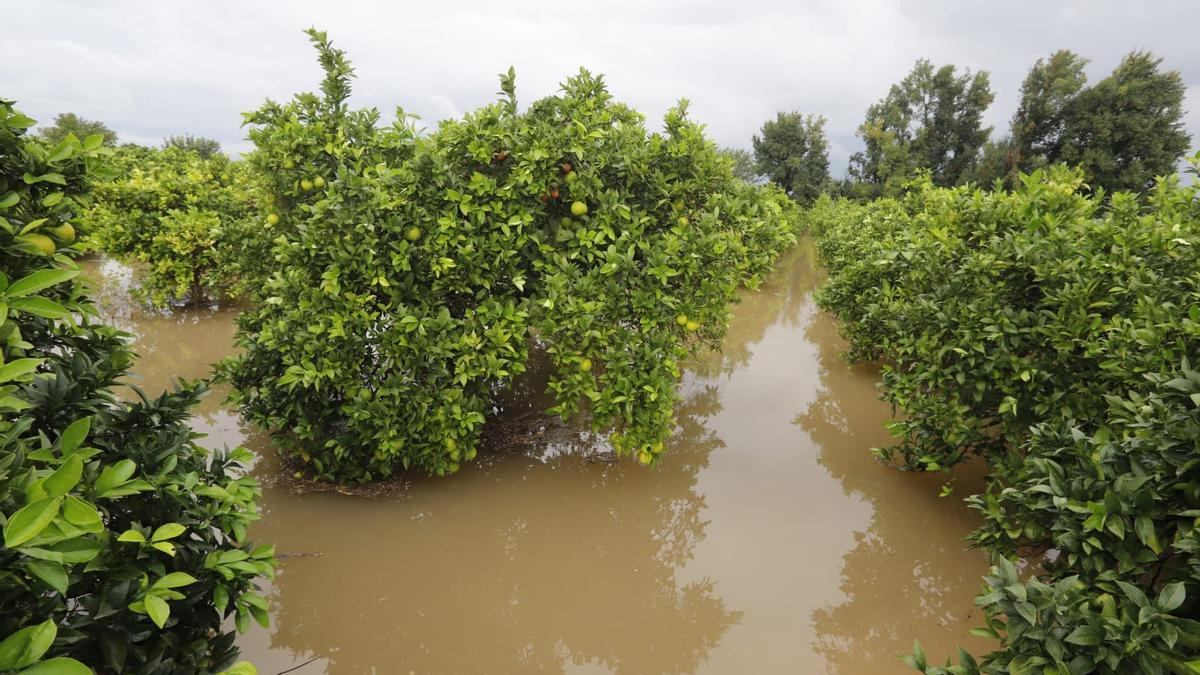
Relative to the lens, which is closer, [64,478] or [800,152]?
[64,478]

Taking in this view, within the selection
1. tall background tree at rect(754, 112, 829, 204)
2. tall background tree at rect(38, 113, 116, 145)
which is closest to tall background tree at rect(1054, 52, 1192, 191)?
tall background tree at rect(754, 112, 829, 204)

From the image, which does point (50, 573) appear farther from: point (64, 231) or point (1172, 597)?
point (1172, 597)

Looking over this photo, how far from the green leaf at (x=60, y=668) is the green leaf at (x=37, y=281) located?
0.94 m

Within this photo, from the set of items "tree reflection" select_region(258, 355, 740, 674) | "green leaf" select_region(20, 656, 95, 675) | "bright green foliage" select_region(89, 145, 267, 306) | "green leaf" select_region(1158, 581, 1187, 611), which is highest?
"green leaf" select_region(1158, 581, 1187, 611)

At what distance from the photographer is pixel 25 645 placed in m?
1.29

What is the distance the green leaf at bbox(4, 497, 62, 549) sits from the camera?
3.92 feet

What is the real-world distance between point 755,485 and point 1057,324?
2901 mm

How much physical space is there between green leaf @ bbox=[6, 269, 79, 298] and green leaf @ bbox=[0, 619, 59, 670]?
2.83 feet

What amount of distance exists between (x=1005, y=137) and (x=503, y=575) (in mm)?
40144

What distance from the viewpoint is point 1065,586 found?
7.85ft

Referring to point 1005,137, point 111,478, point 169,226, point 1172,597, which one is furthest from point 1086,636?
point 1005,137

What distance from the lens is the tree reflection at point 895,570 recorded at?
12.5ft

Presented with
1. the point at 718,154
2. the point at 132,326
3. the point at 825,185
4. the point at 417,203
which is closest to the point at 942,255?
the point at 718,154

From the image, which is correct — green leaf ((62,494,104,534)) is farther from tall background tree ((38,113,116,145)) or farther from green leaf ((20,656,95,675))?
tall background tree ((38,113,116,145))
